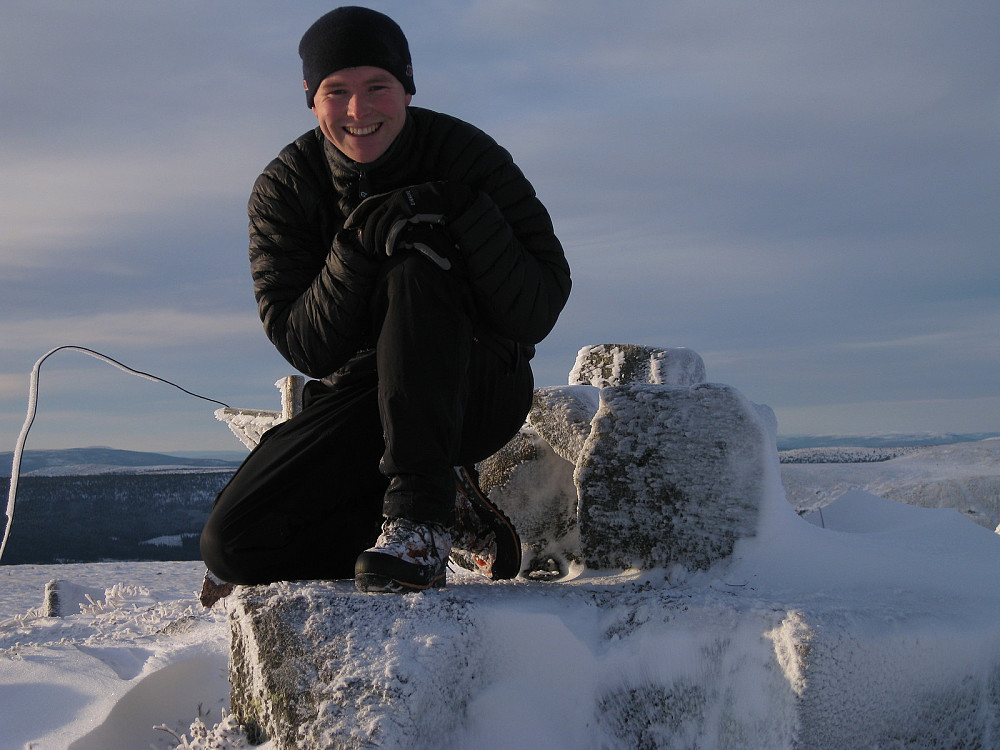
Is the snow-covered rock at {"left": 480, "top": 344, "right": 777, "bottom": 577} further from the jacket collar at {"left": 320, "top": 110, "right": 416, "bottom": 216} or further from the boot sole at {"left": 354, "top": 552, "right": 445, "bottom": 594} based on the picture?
the jacket collar at {"left": 320, "top": 110, "right": 416, "bottom": 216}

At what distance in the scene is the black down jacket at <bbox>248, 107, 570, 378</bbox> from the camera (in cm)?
208

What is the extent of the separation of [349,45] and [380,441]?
1.06m

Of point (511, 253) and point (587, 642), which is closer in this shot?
point (587, 642)

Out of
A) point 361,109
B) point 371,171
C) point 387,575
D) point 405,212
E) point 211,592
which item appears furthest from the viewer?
point 211,592

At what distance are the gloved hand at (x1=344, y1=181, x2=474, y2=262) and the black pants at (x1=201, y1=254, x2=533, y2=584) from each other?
67 millimetres

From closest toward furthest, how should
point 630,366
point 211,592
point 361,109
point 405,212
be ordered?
point 405,212 → point 361,109 → point 211,592 → point 630,366

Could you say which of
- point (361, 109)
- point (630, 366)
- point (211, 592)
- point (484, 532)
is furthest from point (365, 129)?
point (630, 366)

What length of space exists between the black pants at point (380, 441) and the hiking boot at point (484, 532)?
9 centimetres

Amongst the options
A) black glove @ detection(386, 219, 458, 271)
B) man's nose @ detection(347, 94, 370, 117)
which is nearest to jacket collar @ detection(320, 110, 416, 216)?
man's nose @ detection(347, 94, 370, 117)

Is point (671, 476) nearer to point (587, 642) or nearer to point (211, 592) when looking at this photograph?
Result: point (587, 642)

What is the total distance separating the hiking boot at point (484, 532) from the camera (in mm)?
2578

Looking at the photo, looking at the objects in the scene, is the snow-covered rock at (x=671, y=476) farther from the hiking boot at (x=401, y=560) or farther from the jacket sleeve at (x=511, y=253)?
the hiking boot at (x=401, y=560)

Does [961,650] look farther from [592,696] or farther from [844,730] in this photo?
[592,696]

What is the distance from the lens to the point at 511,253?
2098 millimetres
